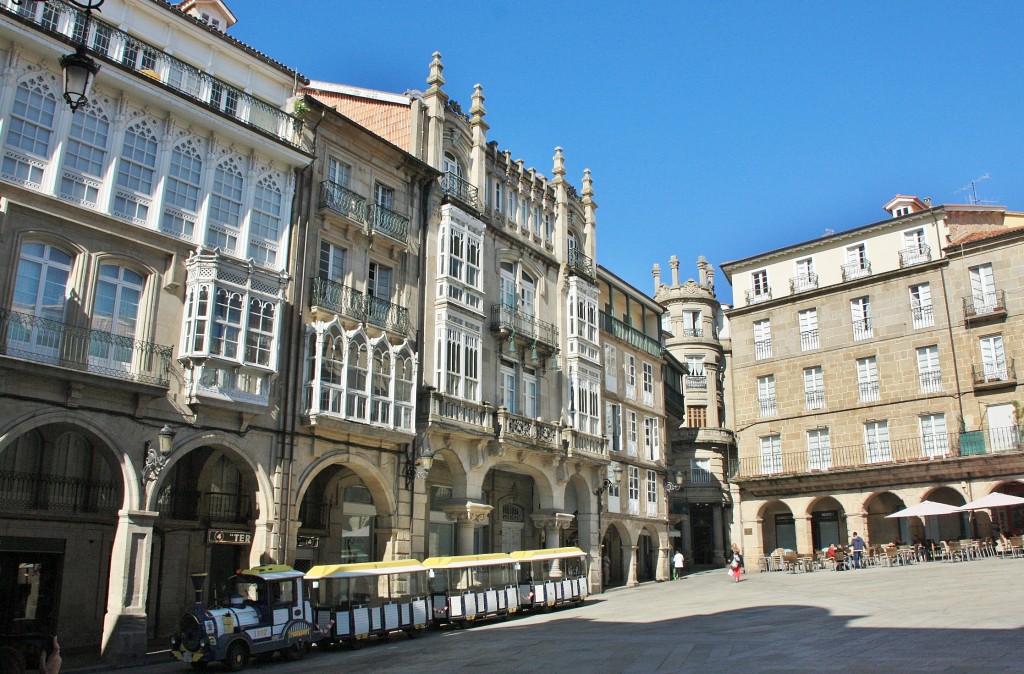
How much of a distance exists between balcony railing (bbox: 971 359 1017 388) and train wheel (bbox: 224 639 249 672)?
104 ft

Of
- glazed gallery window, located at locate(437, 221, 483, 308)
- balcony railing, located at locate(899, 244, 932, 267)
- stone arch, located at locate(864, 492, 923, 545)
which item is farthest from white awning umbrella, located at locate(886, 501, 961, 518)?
glazed gallery window, located at locate(437, 221, 483, 308)

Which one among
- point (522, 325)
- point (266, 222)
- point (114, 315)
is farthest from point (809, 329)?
point (114, 315)

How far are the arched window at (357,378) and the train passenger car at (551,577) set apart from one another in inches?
255

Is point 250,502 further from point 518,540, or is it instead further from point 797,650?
point 797,650

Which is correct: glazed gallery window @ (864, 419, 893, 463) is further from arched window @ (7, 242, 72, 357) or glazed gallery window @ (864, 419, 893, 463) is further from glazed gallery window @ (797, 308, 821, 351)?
arched window @ (7, 242, 72, 357)

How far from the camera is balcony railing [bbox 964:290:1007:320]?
36562 millimetres

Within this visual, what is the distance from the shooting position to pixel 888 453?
3897 centimetres

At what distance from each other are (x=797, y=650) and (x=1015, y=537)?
21.9 metres

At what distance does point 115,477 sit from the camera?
2202cm

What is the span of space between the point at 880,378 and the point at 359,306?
2595 centimetres

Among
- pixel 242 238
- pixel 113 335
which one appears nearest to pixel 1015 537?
pixel 242 238

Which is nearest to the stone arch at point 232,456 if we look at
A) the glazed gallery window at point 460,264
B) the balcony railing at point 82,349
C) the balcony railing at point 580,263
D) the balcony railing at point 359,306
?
the balcony railing at point 82,349

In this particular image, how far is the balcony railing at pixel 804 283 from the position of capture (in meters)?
43.2

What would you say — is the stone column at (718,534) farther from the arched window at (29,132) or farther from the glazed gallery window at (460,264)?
the arched window at (29,132)
